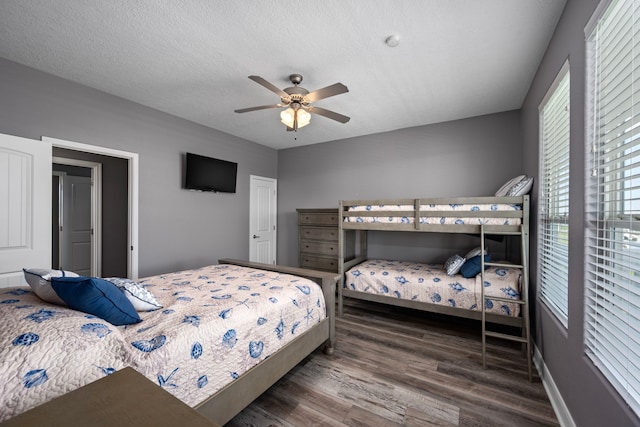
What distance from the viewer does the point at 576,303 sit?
1.45 metres

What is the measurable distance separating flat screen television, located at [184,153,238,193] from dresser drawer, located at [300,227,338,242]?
1.31 meters

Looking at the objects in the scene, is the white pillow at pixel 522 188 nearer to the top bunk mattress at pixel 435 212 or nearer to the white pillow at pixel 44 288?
the top bunk mattress at pixel 435 212

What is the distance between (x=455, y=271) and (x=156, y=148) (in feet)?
12.5

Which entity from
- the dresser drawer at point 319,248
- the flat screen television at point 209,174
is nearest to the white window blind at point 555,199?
the dresser drawer at point 319,248

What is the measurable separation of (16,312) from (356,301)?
134 inches

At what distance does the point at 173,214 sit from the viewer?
11.6 feet

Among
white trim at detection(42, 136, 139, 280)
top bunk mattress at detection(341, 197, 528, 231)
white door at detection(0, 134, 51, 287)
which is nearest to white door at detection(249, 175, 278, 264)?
white trim at detection(42, 136, 139, 280)

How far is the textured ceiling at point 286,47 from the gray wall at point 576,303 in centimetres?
26

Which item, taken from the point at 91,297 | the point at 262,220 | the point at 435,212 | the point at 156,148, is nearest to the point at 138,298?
the point at 91,297

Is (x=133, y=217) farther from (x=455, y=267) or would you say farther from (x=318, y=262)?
(x=455, y=267)

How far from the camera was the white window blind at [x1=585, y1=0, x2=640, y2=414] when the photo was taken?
1003mm

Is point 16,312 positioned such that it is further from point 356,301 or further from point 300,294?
point 356,301

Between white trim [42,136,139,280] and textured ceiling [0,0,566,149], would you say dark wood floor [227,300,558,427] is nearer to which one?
white trim [42,136,139,280]

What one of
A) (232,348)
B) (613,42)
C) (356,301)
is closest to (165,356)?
(232,348)
